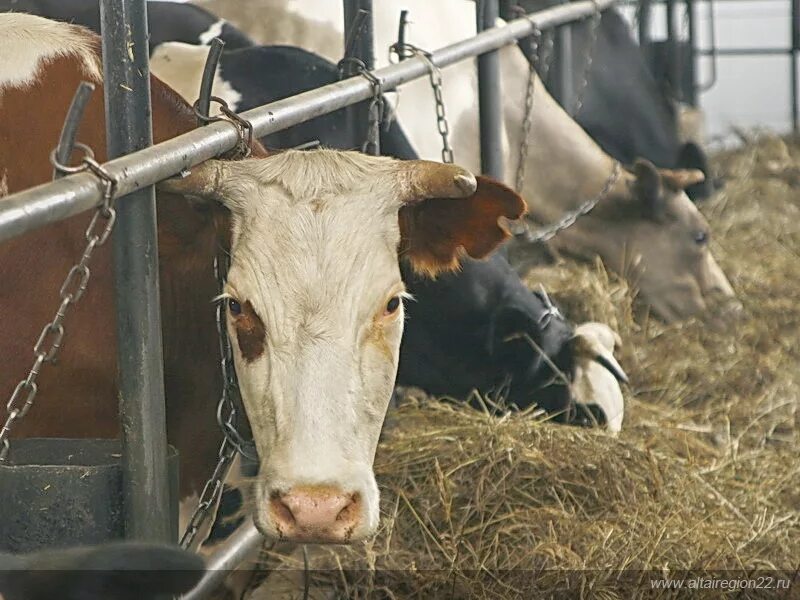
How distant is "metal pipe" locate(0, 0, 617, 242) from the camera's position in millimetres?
1749

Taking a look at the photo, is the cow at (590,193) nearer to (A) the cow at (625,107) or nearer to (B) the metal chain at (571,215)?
(B) the metal chain at (571,215)

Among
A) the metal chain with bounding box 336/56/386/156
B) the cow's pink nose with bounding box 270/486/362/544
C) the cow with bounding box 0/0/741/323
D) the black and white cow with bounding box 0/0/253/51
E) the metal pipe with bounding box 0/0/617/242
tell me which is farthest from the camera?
the cow with bounding box 0/0/741/323

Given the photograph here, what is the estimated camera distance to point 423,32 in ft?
17.6

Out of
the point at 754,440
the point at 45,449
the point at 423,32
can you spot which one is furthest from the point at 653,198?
the point at 45,449

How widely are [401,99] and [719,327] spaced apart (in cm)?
160

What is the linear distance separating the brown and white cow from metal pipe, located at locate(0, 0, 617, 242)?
9cm

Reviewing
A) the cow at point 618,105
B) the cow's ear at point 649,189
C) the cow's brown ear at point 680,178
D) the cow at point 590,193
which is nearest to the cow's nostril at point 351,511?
the cow at point 590,193

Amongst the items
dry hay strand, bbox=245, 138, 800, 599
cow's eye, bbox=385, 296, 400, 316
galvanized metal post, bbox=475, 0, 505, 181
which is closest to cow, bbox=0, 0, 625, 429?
dry hay strand, bbox=245, 138, 800, 599

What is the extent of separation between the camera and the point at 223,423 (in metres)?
2.49

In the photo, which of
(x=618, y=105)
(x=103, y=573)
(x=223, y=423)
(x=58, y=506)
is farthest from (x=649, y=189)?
(x=103, y=573)

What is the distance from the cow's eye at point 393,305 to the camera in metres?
2.34

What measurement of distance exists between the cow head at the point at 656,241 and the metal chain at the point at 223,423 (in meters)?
3.29

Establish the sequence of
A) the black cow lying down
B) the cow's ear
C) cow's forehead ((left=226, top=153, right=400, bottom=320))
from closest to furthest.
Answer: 1. the black cow lying down
2. cow's forehead ((left=226, top=153, right=400, bottom=320))
3. the cow's ear

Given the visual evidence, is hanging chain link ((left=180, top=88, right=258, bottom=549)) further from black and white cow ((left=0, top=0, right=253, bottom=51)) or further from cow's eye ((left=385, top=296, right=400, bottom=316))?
black and white cow ((left=0, top=0, right=253, bottom=51))
